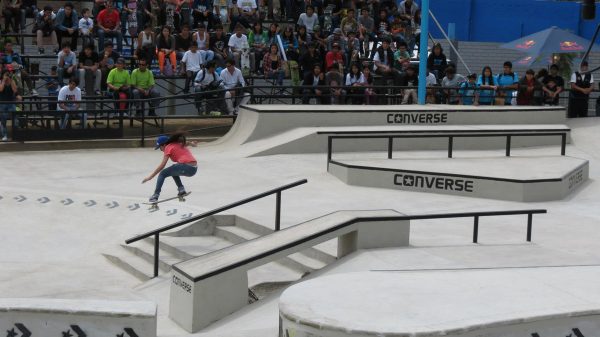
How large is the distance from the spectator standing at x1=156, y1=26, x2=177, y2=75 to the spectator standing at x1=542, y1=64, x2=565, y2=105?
9076mm

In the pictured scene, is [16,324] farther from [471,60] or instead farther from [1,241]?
[471,60]

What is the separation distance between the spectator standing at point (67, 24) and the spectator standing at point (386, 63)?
7.46 metres

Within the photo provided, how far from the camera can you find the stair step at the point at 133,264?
15302 mm

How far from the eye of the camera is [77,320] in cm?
1062

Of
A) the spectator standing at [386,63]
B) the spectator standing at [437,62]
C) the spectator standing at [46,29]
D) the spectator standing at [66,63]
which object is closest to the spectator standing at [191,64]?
the spectator standing at [66,63]

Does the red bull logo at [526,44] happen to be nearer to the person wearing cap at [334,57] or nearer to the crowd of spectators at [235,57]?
the crowd of spectators at [235,57]

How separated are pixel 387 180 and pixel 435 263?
5.82 m

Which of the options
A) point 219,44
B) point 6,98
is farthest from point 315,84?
point 6,98

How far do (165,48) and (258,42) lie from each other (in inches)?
105

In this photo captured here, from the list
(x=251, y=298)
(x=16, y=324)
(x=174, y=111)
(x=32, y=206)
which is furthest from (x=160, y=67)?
(x=16, y=324)

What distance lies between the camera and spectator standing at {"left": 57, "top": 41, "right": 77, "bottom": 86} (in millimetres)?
24703

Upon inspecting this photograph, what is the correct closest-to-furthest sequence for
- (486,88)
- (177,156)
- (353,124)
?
(177,156)
(353,124)
(486,88)

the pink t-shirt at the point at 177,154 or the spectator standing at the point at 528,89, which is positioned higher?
the spectator standing at the point at 528,89

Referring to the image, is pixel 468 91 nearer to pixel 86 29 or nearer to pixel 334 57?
pixel 334 57
